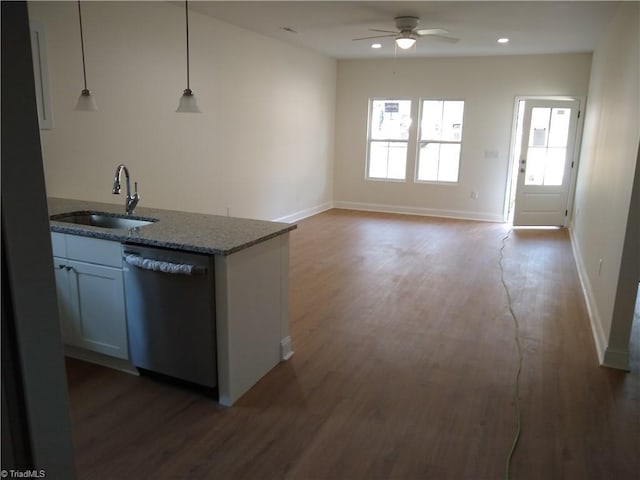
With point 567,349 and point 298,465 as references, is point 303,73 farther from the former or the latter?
point 298,465

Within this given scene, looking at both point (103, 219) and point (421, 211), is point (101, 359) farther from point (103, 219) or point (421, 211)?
point (421, 211)

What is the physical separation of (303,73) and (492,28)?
113 inches

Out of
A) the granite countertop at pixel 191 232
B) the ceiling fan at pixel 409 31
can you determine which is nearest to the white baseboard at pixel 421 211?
the ceiling fan at pixel 409 31

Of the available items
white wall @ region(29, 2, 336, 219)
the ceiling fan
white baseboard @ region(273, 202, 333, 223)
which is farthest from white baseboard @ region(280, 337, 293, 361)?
white baseboard @ region(273, 202, 333, 223)

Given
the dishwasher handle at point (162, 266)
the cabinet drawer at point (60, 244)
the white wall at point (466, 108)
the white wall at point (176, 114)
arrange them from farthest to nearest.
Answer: the white wall at point (466, 108) → the white wall at point (176, 114) → the cabinet drawer at point (60, 244) → the dishwasher handle at point (162, 266)

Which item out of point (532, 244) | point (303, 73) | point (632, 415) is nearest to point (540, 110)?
point (532, 244)

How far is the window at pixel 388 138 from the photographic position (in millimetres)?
8312

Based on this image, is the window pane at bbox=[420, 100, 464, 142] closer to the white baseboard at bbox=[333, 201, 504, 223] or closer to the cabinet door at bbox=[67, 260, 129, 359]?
the white baseboard at bbox=[333, 201, 504, 223]

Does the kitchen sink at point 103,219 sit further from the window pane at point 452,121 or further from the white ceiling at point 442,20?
the window pane at point 452,121

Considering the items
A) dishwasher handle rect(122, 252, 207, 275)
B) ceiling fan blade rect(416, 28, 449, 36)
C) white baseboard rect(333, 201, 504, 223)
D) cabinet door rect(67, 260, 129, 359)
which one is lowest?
white baseboard rect(333, 201, 504, 223)

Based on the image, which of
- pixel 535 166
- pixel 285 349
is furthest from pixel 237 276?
pixel 535 166

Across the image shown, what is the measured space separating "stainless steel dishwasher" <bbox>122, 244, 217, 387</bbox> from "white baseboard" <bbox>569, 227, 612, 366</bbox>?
8.24 feet

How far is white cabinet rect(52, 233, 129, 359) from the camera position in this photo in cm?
270

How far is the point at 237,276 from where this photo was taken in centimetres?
248
